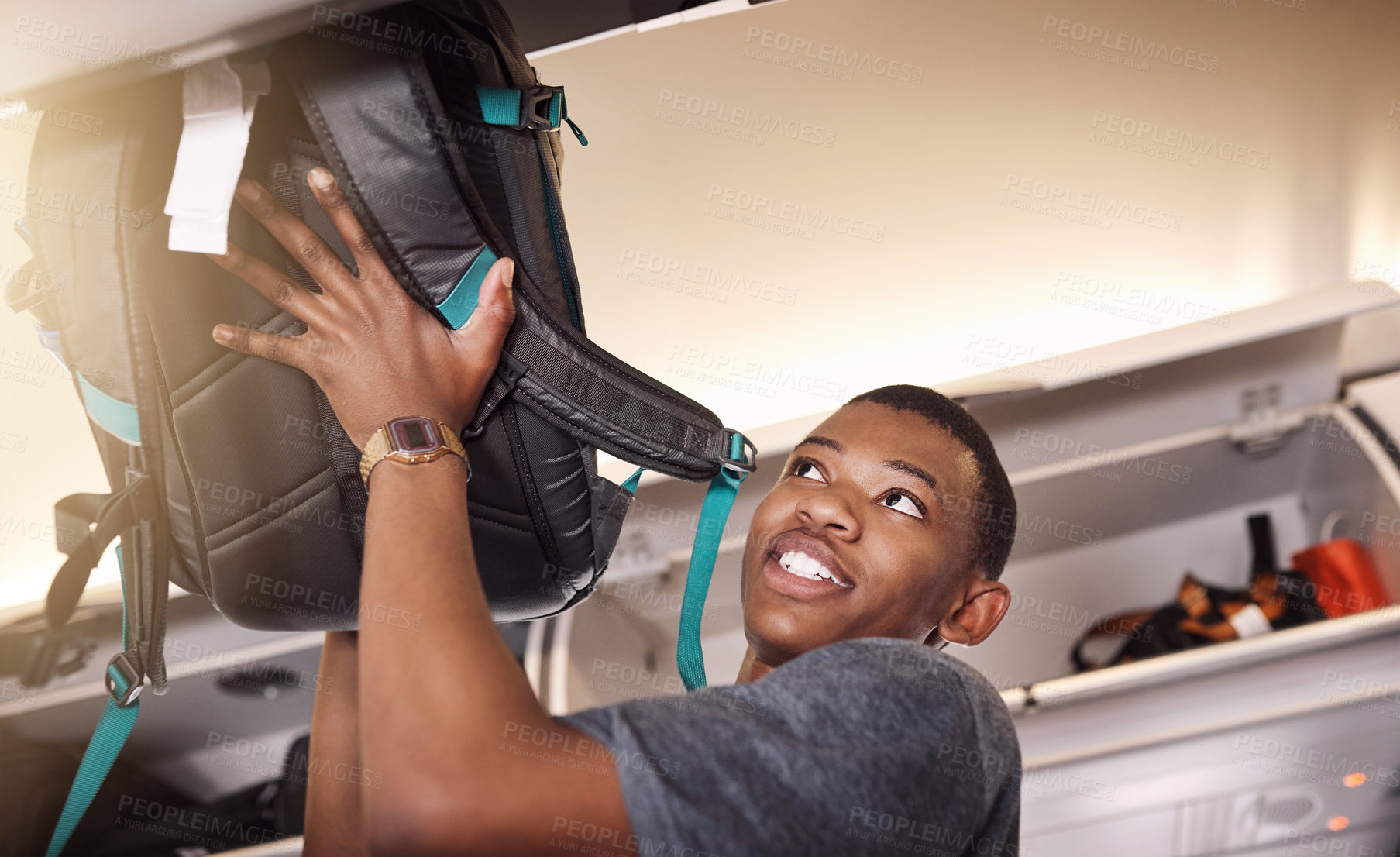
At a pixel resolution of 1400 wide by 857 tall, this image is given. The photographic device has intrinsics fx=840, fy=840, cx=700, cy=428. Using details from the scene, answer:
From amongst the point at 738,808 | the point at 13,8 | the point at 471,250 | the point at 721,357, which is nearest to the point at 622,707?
the point at 738,808

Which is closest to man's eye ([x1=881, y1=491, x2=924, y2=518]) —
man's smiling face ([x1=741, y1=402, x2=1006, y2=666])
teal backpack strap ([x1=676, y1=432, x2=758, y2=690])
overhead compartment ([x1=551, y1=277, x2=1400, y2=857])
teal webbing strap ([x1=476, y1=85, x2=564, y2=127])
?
man's smiling face ([x1=741, y1=402, x2=1006, y2=666])

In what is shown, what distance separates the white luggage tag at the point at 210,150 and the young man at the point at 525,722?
36 millimetres

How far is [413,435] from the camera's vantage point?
68 cm

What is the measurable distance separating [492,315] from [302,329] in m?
0.16

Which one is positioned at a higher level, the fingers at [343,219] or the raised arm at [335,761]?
the fingers at [343,219]

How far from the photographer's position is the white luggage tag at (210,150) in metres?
0.60

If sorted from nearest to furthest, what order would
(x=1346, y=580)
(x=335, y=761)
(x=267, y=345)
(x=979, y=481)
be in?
(x=267, y=345)
(x=335, y=761)
(x=979, y=481)
(x=1346, y=580)

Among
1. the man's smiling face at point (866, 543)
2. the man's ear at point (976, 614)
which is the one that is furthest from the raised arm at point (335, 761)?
the man's ear at point (976, 614)

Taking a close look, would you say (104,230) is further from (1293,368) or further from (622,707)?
(1293,368)

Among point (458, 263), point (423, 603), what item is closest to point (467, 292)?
point (458, 263)

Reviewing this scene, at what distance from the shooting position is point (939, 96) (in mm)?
1766

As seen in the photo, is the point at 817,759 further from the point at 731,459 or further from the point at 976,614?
the point at 976,614

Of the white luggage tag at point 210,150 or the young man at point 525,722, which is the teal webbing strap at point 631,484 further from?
the white luggage tag at point 210,150

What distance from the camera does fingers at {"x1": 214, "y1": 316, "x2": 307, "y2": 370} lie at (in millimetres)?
679
